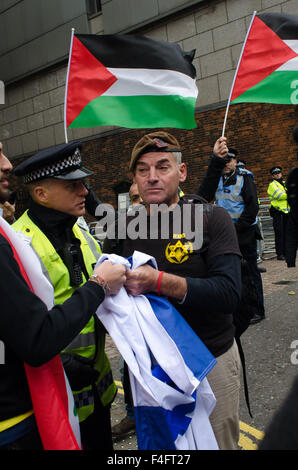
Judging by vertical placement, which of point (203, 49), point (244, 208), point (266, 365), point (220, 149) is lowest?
point (266, 365)

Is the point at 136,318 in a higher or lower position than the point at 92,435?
higher

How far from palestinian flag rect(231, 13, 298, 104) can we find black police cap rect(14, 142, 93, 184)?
2323 mm

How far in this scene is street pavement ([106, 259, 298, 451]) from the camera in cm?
324

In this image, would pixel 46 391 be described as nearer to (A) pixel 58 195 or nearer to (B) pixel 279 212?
(A) pixel 58 195

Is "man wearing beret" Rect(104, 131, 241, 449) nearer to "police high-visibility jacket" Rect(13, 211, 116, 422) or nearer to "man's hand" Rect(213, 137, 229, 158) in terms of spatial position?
"police high-visibility jacket" Rect(13, 211, 116, 422)

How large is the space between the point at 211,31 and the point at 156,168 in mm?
11524

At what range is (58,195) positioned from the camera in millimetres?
2188

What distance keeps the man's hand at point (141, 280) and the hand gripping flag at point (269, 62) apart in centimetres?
275

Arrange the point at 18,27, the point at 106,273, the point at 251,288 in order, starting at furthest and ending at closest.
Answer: the point at 18,27
the point at 251,288
the point at 106,273

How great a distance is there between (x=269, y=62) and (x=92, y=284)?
3.34 m

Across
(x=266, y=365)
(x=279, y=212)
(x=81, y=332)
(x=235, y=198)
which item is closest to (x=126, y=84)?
(x=81, y=332)

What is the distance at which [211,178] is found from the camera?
338cm

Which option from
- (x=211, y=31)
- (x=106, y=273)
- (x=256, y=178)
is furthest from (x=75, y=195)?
(x=211, y=31)
